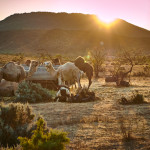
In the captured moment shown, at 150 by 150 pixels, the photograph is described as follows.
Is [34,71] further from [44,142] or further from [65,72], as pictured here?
[44,142]

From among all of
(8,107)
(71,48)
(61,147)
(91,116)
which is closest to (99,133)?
(91,116)

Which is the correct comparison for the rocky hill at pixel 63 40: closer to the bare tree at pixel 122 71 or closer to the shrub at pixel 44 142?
the bare tree at pixel 122 71

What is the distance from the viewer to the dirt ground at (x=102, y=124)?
571 cm

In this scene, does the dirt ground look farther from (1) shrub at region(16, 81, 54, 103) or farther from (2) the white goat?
(2) the white goat

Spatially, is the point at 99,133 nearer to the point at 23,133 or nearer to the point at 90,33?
the point at 23,133

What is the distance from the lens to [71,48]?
138 metres

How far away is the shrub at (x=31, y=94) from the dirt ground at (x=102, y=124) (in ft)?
6.09

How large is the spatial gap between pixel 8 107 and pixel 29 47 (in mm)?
143938

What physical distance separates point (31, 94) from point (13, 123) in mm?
5999

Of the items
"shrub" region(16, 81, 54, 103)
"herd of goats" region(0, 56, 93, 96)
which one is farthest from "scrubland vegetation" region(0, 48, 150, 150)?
"herd of goats" region(0, 56, 93, 96)

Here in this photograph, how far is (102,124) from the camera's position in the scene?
7.44m

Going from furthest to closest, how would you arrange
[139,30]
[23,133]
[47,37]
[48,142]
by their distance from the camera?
[139,30]
[47,37]
[23,133]
[48,142]

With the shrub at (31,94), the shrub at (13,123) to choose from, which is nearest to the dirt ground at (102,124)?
the shrub at (13,123)

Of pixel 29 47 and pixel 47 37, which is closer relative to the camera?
pixel 29 47
